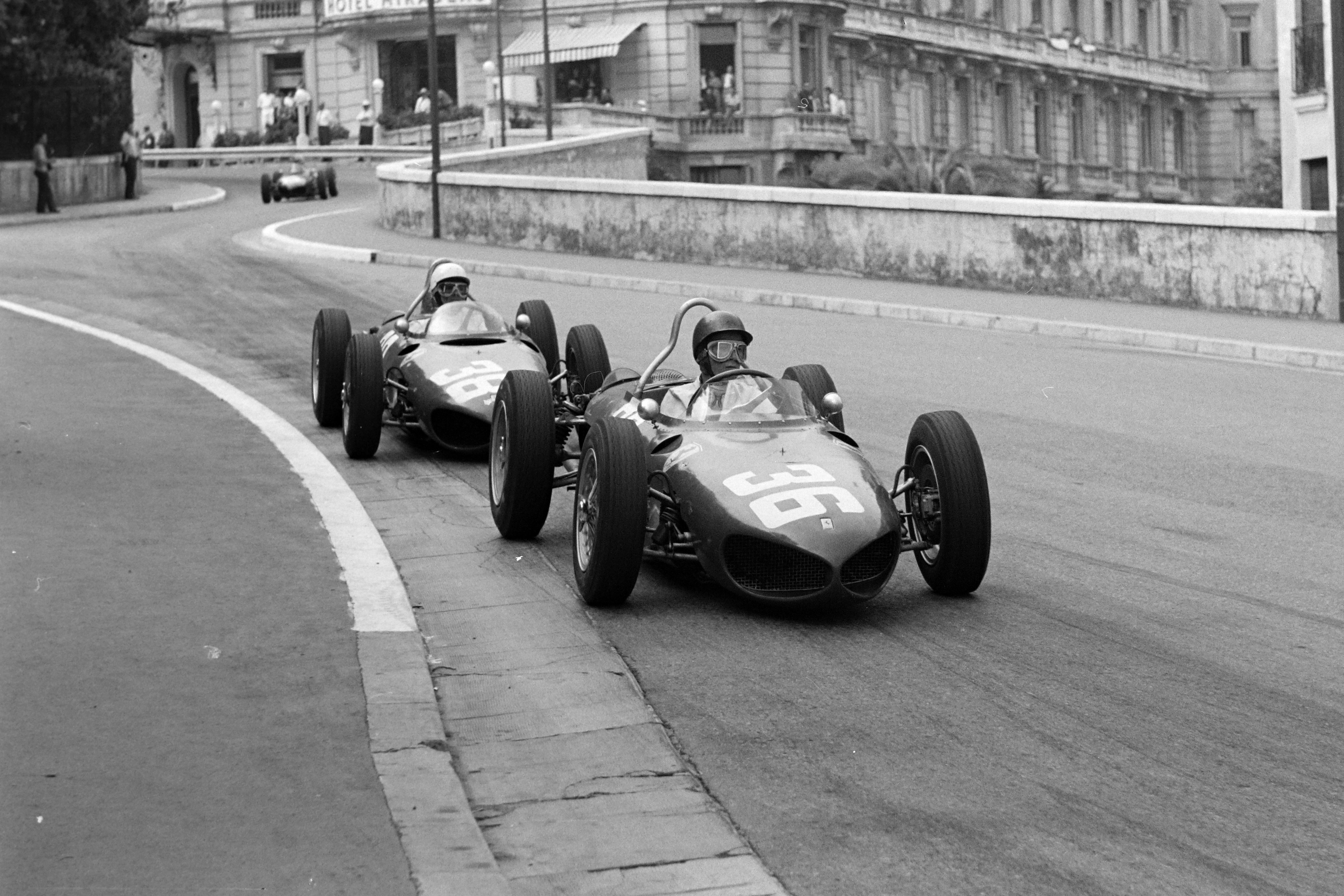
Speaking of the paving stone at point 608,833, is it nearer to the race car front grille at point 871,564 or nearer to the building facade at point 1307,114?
the race car front grille at point 871,564

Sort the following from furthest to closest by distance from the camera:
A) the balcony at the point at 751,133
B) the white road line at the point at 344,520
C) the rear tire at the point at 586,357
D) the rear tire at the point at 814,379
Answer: the balcony at the point at 751,133
the rear tire at the point at 586,357
the rear tire at the point at 814,379
the white road line at the point at 344,520

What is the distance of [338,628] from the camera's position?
789 centimetres

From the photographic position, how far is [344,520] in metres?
10.5

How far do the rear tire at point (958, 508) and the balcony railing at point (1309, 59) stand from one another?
88.0 ft

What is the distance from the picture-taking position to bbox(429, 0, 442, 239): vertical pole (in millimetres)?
35188

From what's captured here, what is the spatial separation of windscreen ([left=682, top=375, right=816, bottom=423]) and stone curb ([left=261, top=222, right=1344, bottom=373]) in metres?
9.74

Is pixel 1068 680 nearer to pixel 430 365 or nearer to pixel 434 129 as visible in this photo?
pixel 430 365

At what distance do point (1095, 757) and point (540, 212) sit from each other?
2760 cm

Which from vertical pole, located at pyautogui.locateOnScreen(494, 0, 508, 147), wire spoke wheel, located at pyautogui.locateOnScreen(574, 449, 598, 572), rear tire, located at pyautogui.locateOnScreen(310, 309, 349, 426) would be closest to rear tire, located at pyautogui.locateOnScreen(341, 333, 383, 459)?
rear tire, located at pyautogui.locateOnScreen(310, 309, 349, 426)

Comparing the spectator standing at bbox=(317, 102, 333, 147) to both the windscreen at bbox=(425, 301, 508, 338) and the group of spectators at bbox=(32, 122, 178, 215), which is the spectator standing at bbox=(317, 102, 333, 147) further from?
the windscreen at bbox=(425, 301, 508, 338)

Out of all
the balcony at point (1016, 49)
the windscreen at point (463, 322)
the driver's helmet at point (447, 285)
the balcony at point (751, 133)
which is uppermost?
the balcony at point (1016, 49)

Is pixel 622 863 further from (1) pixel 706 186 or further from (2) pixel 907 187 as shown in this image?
(2) pixel 907 187

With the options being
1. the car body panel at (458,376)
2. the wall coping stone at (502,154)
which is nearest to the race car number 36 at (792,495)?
the car body panel at (458,376)

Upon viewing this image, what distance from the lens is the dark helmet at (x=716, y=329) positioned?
31.0 feet
